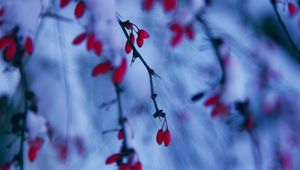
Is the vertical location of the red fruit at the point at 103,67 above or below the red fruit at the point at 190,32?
below

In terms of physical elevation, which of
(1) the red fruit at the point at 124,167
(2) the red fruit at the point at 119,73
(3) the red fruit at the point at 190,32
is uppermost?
(3) the red fruit at the point at 190,32

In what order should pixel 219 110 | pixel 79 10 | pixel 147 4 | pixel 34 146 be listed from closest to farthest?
→ 1. pixel 79 10
2. pixel 34 146
3. pixel 219 110
4. pixel 147 4

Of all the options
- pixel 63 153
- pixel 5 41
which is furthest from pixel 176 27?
pixel 63 153

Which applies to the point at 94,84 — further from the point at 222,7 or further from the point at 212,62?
the point at 222,7

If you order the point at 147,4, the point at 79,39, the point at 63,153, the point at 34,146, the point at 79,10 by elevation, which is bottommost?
the point at 34,146

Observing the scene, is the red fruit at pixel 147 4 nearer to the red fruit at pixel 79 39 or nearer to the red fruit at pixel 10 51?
the red fruit at pixel 79 39

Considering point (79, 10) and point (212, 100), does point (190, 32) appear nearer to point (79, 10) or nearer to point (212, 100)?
point (212, 100)

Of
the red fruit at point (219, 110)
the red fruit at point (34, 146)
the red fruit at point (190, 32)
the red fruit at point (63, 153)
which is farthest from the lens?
the red fruit at point (63, 153)

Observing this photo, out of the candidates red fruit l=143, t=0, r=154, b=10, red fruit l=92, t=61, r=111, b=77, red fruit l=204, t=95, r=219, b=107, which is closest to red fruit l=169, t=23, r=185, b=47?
red fruit l=143, t=0, r=154, b=10

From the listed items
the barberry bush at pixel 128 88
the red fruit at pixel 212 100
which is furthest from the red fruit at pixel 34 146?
the red fruit at pixel 212 100

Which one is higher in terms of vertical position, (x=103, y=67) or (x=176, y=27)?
(x=176, y=27)
